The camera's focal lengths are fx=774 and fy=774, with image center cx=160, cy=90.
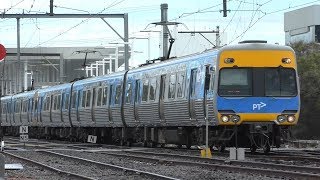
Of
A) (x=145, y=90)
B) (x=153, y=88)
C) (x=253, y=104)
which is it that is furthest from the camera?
(x=145, y=90)

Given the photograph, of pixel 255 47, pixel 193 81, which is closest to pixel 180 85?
pixel 193 81

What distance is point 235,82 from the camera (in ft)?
71.0

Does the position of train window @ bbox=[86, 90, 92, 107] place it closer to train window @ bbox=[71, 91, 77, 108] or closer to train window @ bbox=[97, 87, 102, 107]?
train window @ bbox=[97, 87, 102, 107]

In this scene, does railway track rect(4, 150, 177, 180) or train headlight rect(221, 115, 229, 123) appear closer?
railway track rect(4, 150, 177, 180)

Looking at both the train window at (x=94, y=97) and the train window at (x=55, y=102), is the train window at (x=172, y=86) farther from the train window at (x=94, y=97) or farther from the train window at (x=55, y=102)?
the train window at (x=55, y=102)

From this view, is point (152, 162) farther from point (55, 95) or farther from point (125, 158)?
point (55, 95)

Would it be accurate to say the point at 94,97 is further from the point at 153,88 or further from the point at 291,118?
the point at 291,118

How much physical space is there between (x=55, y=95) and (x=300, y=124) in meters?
13.6

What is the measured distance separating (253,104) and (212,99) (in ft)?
3.75

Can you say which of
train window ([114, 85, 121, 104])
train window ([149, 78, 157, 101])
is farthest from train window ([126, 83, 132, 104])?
train window ([149, 78, 157, 101])

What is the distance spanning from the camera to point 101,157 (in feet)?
77.8

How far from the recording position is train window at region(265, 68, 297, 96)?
21.7 m

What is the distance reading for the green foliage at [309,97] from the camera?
42.8 meters

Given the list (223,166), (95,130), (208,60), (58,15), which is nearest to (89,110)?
(95,130)
